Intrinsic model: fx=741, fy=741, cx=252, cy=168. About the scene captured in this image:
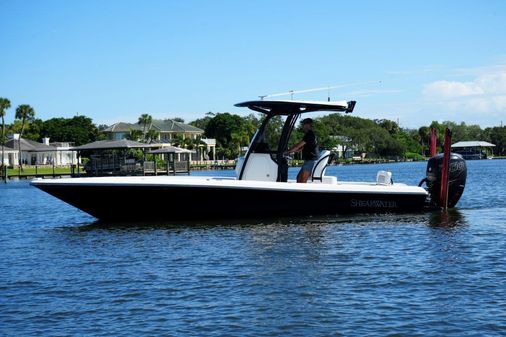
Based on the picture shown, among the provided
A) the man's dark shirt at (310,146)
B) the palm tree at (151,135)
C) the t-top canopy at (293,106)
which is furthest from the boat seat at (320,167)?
the palm tree at (151,135)

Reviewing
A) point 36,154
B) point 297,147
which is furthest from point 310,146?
point 36,154

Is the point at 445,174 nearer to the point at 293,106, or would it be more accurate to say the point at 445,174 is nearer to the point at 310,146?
the point at 310,146

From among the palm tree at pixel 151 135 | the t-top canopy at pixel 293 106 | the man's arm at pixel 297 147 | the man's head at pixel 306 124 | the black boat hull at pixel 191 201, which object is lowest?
the black boat hull at pixel 191 201

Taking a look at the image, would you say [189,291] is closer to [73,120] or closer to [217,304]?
[217,304]

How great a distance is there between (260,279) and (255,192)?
7389mm

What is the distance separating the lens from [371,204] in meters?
20.8

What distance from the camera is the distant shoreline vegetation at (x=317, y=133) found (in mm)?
138250

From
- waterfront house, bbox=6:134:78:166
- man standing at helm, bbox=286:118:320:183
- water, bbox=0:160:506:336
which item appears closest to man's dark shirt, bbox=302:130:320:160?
man standing at helm, bbox=286:118:320:183

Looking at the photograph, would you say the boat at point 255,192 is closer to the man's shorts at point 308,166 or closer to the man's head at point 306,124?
the man's shorts at point 308,166

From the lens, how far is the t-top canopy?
67.4ft

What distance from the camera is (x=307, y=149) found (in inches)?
818

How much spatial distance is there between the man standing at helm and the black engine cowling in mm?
3766

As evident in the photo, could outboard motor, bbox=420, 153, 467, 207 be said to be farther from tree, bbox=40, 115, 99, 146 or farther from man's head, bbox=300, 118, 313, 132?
tree, bbox=40, 115, 99, 146

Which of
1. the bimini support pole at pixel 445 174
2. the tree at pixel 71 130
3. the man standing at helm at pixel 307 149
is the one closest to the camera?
the man standing at helm at pixel 307 149
